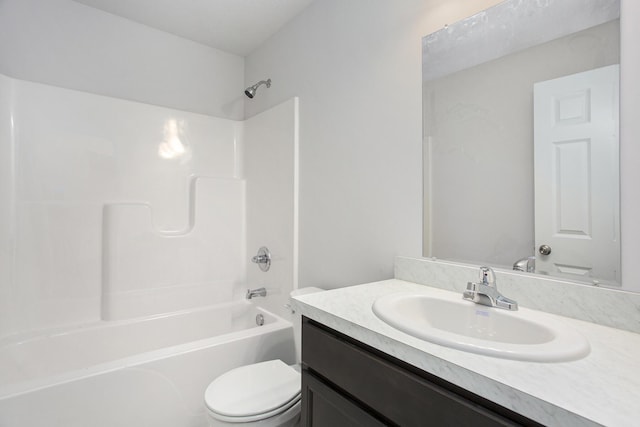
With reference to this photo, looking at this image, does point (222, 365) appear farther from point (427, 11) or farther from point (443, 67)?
point (427, 11)

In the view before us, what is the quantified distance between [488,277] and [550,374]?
17.2 inches

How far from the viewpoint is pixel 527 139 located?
1006mm

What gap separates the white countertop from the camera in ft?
1.52

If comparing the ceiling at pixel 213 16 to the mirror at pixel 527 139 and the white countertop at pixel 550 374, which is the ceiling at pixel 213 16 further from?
the white countertop at pixel 550 374

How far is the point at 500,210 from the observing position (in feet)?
3.56

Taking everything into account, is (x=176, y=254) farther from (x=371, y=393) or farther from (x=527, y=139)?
(x=527, y=139)

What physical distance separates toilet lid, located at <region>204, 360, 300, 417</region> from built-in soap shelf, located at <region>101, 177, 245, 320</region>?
102 centimetres

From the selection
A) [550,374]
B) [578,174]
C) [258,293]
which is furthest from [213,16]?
[550,374]

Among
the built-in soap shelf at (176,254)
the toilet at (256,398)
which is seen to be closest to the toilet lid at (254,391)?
the toilet at (256,398)

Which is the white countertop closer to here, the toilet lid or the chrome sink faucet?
the chrome sink faucet

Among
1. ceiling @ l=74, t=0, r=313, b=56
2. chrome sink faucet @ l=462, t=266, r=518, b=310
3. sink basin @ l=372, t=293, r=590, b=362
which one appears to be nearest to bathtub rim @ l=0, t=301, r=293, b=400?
sink basin @ l=372, t=293, r=590, b=362

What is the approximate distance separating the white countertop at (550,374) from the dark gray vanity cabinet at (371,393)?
3 cm

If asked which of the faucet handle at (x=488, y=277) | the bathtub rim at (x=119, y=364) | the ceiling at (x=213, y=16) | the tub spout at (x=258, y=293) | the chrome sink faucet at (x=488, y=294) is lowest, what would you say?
the bathtub rim at (x=119, y=364)

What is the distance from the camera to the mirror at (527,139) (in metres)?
0.87
